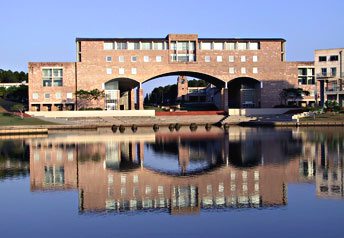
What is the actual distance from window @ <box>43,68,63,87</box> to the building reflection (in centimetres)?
5018

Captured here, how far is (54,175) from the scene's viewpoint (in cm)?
2112

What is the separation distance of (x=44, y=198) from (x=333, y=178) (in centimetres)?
1274

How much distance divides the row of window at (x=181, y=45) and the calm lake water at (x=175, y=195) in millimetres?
53860

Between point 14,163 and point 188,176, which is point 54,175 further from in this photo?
point 188,176

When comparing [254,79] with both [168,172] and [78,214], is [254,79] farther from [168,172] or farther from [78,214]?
[78,214]

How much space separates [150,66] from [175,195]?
65.6 m

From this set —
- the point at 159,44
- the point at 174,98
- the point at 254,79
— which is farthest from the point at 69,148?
the point at 174,98

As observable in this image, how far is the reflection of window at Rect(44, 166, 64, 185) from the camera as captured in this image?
19266mm

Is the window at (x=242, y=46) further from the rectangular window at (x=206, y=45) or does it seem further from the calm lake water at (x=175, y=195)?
the calm lake water at (x=175, y=195)

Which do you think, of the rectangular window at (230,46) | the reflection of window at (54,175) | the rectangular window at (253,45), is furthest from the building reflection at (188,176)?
the rectangular window at (253,45)

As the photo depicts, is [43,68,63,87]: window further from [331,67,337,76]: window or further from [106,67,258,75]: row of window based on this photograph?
[331,67,337,76]: window

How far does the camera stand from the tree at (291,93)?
8019cm

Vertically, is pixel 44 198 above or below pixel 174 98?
below

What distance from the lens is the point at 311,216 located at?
41.7 feet
